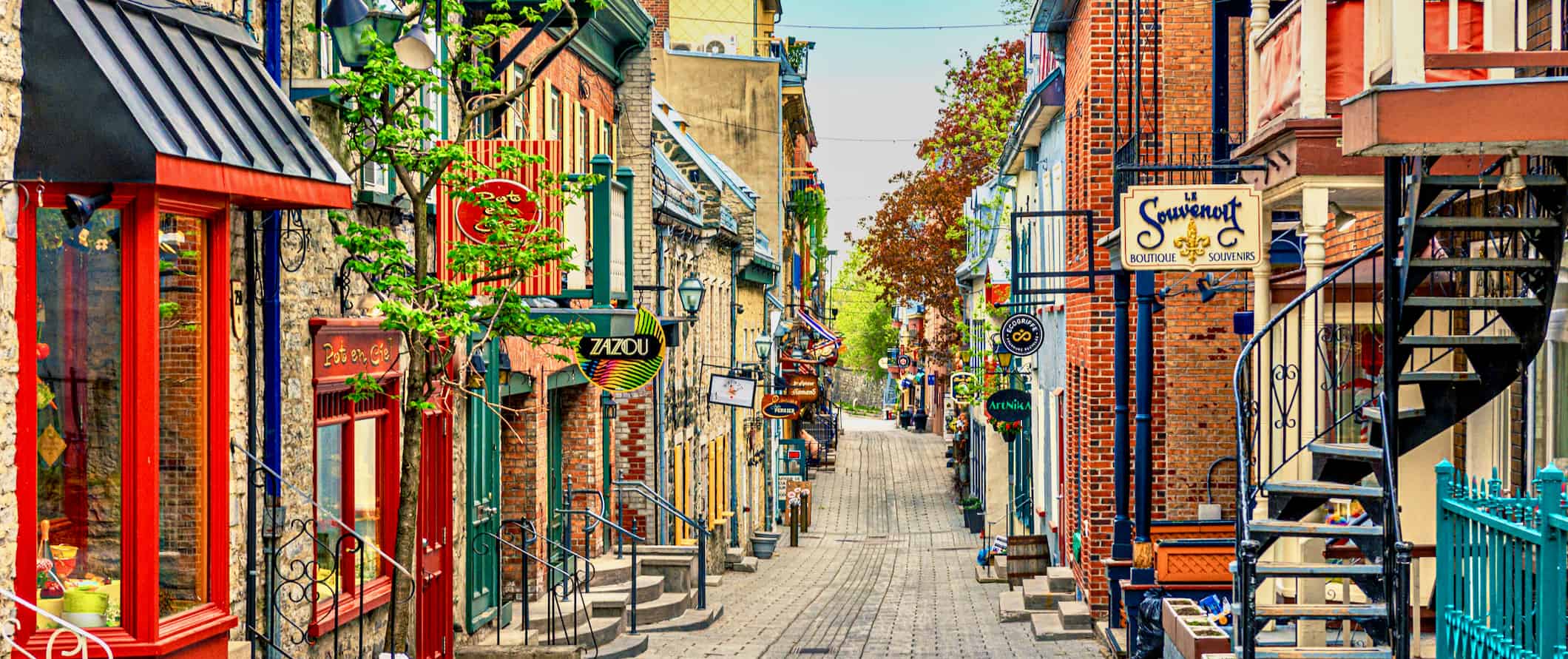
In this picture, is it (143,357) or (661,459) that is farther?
(661,459)

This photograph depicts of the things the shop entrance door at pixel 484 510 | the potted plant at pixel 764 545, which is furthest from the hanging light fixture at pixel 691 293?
the potted plant at pixel 764 545

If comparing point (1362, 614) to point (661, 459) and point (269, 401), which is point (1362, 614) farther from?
point (661, 459)

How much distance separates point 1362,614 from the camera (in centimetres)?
902

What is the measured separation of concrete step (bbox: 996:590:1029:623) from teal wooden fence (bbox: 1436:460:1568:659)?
11.0 metres

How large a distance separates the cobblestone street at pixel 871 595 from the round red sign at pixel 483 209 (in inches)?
214

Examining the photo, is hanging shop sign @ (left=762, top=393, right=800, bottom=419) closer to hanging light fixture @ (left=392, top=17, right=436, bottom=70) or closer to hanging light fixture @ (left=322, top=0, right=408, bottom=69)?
hanging light fixture @ (left=322, top=0, right=408, bottom=69)

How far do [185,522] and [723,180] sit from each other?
25.1 metres

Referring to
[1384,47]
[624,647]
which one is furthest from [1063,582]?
[1384,47]

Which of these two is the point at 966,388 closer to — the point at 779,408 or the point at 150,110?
the point at 779,408

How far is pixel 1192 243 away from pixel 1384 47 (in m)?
3.83

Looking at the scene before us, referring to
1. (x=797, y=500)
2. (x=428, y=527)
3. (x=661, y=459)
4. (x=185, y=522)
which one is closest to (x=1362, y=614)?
(x=185, y=522)

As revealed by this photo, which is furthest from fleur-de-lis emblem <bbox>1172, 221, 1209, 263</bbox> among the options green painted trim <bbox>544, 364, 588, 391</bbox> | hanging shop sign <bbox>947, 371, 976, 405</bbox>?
hanging shop sign <bbox>947, 371, 976, 405</bbox>

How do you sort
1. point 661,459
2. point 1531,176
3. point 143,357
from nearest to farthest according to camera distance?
point 143,357, point 1531,176, point 661,459

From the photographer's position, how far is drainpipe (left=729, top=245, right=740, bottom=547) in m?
30.9
